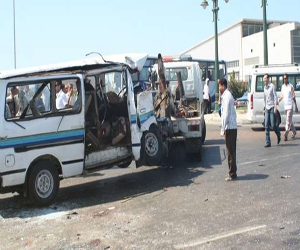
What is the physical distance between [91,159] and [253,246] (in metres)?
3.82

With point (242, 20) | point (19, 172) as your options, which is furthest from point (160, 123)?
point (242, 20)

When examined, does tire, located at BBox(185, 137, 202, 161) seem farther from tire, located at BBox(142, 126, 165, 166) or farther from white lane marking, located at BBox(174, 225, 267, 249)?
white lane marking, located at BBox(174, 225, 267, 249)

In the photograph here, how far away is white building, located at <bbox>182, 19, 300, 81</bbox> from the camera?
51.9m

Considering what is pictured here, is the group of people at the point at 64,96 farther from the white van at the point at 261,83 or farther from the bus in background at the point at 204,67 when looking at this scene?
the white van at the point at 261,83

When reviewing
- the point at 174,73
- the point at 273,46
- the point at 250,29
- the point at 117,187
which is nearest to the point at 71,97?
the point at 117,187

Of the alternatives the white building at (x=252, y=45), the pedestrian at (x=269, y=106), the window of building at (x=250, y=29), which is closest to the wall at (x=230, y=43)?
the white building at (x=252, y=45)

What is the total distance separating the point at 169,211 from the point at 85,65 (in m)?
3.04

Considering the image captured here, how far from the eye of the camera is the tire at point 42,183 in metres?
6.96

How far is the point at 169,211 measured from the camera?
20.9 feet

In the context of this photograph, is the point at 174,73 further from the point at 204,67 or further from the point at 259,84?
the point at 204,67

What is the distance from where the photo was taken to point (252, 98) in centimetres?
1639

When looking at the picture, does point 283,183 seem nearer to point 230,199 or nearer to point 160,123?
point 230,199

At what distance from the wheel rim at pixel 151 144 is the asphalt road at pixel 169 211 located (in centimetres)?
53

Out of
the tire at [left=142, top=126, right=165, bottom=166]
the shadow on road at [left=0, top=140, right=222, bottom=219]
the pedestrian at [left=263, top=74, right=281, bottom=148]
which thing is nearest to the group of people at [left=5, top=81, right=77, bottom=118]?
the shadow on road at [left=0, top=140, right=222, bottom=219]
